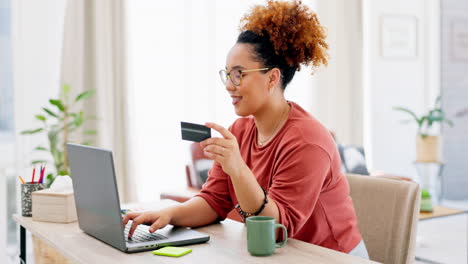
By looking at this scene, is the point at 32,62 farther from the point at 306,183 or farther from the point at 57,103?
the point at 306,183

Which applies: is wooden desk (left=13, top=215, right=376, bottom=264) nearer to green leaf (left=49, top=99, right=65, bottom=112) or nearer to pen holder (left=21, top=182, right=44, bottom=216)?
pen holder (left=21, top=182, right=44, bottom=216)

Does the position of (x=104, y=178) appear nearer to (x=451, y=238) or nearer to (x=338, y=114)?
(x=451, y=238)

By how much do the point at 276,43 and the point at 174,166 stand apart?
2863 mm

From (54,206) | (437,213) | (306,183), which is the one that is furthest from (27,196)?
(437,213)

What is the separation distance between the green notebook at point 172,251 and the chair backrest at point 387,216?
2.08 ft

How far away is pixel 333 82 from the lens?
5.34 metres

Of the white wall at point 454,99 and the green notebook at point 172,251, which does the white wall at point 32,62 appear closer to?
the green notebook at point 172,251

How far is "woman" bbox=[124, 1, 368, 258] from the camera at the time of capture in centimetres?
147

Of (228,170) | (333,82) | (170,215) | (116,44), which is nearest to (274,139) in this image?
(228,170)

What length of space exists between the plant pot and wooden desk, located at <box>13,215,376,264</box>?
3813 mm

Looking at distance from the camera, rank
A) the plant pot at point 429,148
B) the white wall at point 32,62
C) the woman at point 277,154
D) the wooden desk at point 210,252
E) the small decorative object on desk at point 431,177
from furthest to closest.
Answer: the small decorative object on desk at point 431,177 → the plant pot at point 429,148 → the white wall at point 32,62 → the woman at point 277,154 → the wooden desk at point 210,252

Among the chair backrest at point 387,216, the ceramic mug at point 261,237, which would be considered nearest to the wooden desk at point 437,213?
the chair backrest at point 387,216

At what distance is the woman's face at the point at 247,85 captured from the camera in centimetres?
163

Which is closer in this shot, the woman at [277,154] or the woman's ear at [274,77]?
the woman at [277,154]
